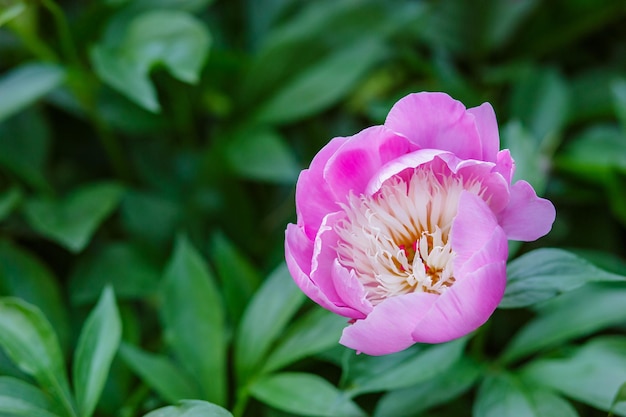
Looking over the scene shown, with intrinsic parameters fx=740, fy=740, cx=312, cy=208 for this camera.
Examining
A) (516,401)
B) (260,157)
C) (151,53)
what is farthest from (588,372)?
(151,53)

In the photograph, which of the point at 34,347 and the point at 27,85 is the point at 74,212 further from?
the point at 34,347

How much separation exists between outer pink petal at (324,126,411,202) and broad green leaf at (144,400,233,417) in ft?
0.58

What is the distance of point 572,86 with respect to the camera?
3.43 feet

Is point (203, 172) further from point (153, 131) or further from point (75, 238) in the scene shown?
point (75, 238)

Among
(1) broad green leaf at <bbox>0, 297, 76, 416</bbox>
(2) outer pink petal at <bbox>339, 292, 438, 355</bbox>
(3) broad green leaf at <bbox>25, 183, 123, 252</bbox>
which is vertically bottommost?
(3) broad green leaf at <bbox>25, 183, 123, 252</bbox>

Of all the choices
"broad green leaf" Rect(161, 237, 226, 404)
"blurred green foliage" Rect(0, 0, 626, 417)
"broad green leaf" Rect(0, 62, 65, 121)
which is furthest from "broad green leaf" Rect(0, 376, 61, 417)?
"broad green leaf" Rect(0, 62, 65, 121)

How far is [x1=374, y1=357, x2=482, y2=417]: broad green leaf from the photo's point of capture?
0.64 m

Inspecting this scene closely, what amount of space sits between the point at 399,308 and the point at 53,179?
66 cm

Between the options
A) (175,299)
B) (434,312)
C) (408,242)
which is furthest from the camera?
(175,299)

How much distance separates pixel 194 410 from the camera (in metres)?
0.53

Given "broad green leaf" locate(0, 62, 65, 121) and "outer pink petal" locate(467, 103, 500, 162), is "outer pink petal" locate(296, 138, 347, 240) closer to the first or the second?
"outer pink petal" locate(467, 103, 500, 162)

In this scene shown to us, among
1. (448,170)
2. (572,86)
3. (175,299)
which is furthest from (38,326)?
(572,86)

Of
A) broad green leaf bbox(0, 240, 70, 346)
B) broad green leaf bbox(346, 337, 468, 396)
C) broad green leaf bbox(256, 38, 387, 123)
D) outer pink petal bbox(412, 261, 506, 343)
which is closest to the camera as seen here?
outer pink petal bbox(412, 261, 506, 343)

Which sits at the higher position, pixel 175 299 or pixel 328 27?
pixel 328 27
